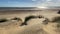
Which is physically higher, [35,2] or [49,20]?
[35,2]

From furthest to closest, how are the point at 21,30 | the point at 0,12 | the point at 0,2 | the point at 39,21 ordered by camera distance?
the point at 0,2 → the point at 0,12 → the point at 39,21 → the point at 21,30

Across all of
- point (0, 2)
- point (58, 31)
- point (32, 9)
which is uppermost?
point (0, 2)

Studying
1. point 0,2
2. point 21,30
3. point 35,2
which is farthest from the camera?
point 35,2

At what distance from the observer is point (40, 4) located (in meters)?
1.55

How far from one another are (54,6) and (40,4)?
0.58 ft

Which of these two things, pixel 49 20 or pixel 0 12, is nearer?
pixel 49 20

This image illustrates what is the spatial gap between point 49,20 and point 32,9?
0.42m

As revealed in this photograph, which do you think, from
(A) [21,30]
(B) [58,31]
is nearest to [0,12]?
(A) [21,30]

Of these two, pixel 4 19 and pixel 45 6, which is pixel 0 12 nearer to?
pixel 4 19

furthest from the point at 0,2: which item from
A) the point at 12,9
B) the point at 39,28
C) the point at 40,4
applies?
the point at 39,28

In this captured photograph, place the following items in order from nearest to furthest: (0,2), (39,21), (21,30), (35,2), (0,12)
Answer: (21,30) < (39,21) < (0,12) < (0,2) < (35,2)

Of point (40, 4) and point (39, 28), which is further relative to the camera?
point (40, 4)

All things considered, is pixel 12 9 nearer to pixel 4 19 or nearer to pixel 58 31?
pixel 4 19

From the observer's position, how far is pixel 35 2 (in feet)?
5.00
